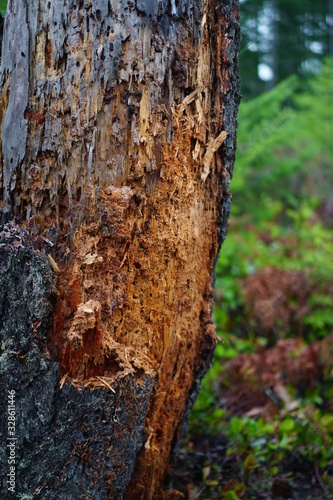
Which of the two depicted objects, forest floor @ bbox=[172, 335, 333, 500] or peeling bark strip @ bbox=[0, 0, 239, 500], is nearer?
peeling bark strip @ bbox=[0, 0, 239, 500]

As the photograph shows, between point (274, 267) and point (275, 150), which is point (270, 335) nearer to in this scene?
point (274, 267)

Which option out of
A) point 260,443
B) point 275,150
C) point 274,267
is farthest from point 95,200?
point 275,150

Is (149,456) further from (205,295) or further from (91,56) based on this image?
(91,56)

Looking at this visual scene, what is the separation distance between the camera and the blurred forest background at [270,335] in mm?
2807

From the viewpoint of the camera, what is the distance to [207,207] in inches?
81.8

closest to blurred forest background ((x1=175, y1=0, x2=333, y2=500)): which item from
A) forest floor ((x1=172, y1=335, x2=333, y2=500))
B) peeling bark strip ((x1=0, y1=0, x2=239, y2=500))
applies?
forest floor ((x1=172, y1=335, x2=333, y2=500))

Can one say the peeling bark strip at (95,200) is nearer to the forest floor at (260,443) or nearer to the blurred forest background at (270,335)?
the blurred forest background at (270,335)

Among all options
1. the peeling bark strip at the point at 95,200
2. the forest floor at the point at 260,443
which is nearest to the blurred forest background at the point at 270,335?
the forest floor at the point at 260,443

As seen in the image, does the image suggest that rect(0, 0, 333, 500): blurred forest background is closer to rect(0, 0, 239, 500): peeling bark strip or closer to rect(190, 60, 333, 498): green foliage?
rect(190, 60, 333, 498): green foliage

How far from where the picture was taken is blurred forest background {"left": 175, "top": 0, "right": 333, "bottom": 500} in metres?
2.81

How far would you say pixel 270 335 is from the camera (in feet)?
17.4

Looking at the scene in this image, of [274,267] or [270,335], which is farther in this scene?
[274,267]

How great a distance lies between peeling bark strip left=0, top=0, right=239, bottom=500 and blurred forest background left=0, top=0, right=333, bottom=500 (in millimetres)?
856

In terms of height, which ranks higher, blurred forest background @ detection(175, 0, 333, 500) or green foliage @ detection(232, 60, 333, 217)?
green foliage @ detection(232, 60, 333, 217)
